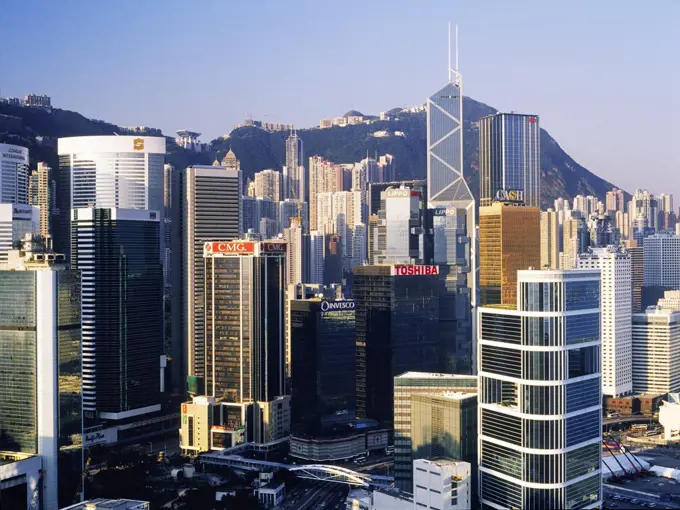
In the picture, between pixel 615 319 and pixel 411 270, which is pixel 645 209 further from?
pixel 411 270

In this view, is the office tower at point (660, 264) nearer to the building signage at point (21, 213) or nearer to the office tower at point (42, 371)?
the building signage at point (21, 213)

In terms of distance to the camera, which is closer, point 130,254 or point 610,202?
point 130,254

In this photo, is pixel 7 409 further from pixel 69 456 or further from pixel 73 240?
pixel 73 240

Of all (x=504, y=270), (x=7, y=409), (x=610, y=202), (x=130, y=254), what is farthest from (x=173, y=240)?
(x=610, y=202)

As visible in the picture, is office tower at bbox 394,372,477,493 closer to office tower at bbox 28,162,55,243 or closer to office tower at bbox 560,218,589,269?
office tower at bbox 560,218,589,269

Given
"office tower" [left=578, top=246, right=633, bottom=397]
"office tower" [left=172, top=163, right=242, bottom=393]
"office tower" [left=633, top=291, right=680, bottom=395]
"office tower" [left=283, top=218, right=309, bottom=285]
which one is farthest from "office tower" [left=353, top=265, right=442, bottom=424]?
"office tower" [left=283, top=218, right=309, bottom=285]

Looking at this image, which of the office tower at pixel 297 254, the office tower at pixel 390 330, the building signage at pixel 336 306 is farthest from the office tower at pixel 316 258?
the office tower at pixel 390 330
